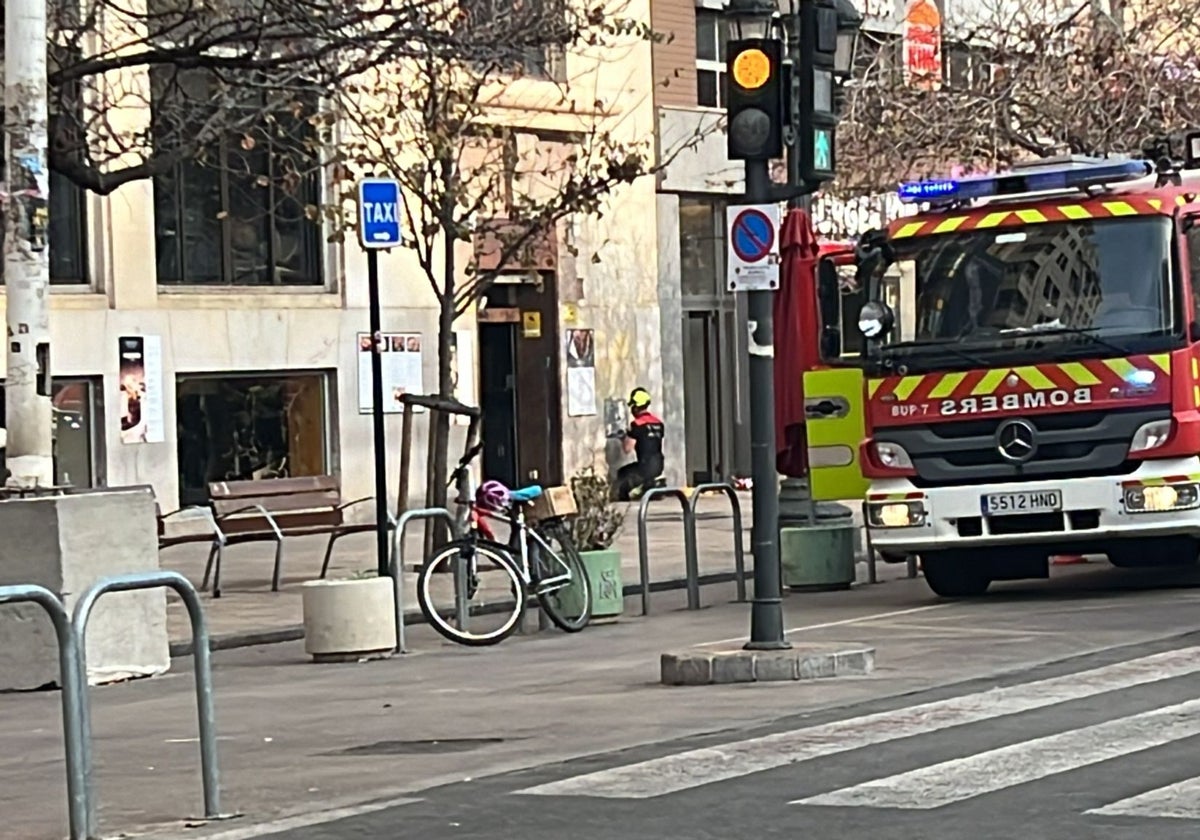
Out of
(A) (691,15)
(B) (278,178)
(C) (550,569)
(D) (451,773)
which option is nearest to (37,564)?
(C) (550,569)

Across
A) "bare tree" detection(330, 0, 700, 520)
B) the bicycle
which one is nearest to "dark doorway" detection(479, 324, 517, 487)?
"bare tree" detection(330, 0, 700, 520)

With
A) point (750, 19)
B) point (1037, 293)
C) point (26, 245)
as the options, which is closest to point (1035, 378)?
point (1037, 293)

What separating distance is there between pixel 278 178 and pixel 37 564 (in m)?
14.3

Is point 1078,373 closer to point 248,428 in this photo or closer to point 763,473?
point 763,473

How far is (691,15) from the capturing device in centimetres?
3619

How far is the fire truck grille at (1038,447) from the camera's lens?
664 inches

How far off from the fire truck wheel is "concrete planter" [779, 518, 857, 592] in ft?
4.51

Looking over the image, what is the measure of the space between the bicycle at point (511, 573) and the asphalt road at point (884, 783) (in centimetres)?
492

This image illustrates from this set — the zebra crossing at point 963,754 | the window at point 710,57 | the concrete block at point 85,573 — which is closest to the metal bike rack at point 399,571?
the concrete block at point 85,573

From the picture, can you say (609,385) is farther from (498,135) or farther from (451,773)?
(451,773)

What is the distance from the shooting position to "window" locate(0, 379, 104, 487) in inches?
1065

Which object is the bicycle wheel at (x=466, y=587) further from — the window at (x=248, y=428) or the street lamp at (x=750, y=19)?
the window at (x=248, y=428)

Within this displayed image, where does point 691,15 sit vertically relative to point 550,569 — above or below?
above

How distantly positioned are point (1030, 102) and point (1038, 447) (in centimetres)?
1322
